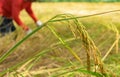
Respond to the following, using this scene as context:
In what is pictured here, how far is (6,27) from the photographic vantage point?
4715 millimetres

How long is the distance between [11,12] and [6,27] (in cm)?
22

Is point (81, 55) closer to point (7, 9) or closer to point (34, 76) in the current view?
point (34, 76)

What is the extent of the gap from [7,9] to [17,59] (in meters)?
1.58

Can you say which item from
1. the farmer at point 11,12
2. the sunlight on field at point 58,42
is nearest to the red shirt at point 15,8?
the farmer at point 11,12

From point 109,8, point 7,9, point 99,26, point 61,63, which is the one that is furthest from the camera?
point 109,8

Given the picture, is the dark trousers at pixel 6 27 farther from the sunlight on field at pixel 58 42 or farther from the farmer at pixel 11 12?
the sunlight on field at pixel 58 42

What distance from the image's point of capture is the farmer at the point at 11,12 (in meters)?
4.32

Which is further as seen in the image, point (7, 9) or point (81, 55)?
point (7, 9)

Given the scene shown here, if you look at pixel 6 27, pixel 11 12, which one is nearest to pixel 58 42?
pixel 11 12

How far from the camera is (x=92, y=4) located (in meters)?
5.53

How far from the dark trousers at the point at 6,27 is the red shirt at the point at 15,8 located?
9 cm

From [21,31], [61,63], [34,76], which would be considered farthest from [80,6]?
[34,76]

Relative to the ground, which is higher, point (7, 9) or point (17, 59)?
point (7, 9)

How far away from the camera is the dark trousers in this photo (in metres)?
4.60
